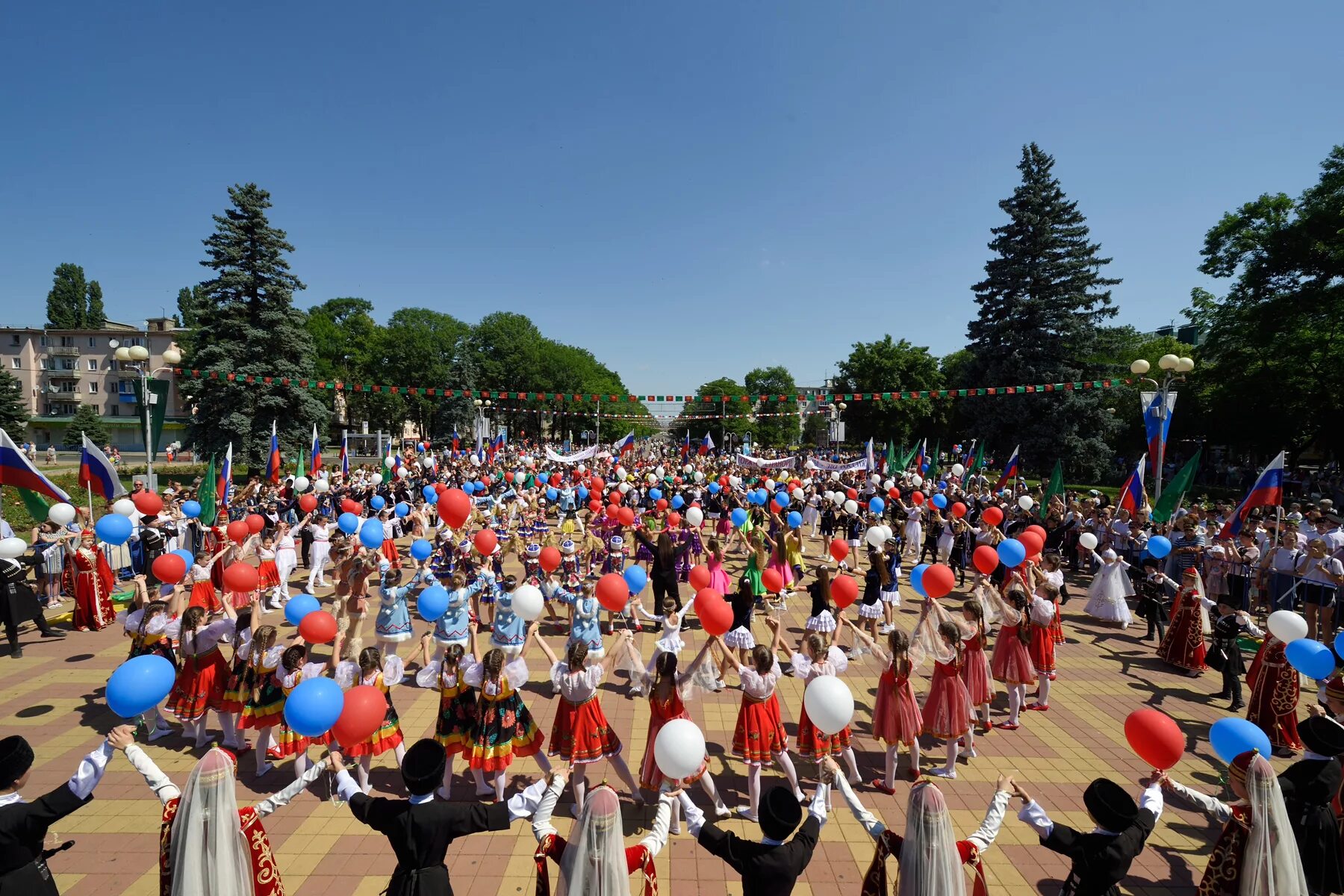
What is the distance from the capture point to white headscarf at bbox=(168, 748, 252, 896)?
324 centimetres

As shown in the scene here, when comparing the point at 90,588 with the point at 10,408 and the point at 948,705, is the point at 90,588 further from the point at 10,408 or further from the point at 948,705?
the point at 10,408

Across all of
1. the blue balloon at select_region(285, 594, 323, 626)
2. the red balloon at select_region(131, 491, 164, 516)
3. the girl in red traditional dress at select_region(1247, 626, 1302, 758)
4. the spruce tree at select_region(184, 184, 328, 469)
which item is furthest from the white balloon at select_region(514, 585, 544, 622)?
the spruce tree at select_region(184, 184, 328, 469)

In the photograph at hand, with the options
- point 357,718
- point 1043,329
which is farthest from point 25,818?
point 1043,329

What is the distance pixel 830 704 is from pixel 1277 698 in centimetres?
633

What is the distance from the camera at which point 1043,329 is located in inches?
1264

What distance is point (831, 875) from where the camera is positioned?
5.19 m

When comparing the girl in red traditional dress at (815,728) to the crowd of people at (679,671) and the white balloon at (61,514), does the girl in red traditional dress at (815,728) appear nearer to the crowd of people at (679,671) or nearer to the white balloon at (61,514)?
the crowd of people at (679,671)

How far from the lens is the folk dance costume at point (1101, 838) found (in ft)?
11.1

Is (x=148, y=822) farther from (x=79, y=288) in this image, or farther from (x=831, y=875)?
(x=79, y=288)

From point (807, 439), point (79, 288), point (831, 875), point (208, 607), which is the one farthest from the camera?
point (807, 439)

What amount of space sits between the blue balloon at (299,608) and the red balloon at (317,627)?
487 millimetres

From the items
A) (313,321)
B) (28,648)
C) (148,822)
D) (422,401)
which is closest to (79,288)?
(313,321)

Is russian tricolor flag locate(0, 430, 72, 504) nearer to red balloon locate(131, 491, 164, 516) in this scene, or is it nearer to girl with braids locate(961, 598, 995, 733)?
red balloon locate(131, 491, 164, 516)

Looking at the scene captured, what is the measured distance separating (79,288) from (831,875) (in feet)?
342
